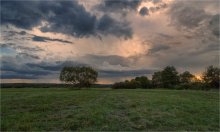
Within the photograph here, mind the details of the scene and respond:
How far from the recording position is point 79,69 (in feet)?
291

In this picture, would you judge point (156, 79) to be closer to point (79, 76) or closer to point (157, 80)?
point (157, 80)

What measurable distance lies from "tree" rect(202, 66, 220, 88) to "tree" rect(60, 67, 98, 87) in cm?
4701

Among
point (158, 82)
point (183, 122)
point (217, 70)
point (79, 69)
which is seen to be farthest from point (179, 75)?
point (183, 122)

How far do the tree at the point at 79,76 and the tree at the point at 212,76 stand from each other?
47.0 m

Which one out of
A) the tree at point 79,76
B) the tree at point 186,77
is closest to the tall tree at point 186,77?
the tree at point 186,77

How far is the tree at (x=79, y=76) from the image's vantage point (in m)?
87.6

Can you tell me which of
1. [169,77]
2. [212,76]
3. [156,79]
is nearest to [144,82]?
[156,79]

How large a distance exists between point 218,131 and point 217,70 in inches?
3498

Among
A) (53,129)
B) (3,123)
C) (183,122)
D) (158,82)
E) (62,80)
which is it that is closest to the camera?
(53,129)

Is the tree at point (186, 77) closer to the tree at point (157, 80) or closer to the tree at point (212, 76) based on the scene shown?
the tree at point (157, 80)

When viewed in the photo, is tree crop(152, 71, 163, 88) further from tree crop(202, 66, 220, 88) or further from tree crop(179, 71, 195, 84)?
tree crop(202, 66, 220, 88)

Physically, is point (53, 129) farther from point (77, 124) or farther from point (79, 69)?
point (79, 69)

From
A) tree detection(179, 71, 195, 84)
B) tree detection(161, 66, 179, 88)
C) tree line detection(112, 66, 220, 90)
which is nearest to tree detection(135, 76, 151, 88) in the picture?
tree line detection(112, 66, 220, 90)

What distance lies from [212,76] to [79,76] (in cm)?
5427
